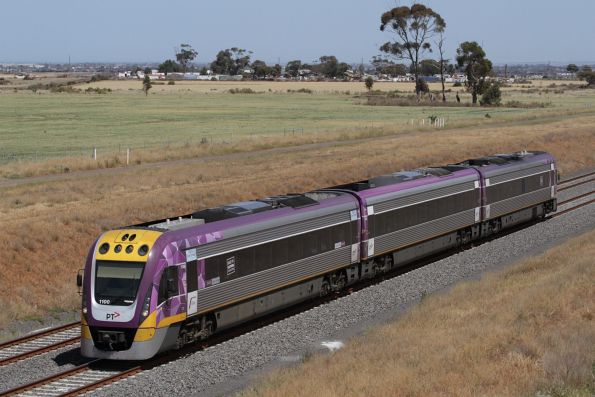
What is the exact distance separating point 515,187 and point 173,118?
2901 inches

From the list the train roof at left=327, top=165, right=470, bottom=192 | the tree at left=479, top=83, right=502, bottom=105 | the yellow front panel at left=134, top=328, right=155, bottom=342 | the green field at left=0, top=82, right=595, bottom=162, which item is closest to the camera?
the yellow front panel at left=134, top=328, right=155, bottom=342

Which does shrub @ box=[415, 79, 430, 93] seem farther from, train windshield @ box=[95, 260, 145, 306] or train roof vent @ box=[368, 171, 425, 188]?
train windshield @ box=[95, 260, 145, 306]

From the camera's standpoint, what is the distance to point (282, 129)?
282 ft

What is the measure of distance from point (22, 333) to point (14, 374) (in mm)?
4422

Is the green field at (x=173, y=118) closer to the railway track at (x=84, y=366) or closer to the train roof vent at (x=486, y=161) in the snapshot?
the train roof vent at (x=486, y=161)

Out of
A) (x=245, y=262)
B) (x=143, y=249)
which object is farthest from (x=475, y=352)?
(x=143, y=249)

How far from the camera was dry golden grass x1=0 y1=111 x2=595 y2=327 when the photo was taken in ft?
91.8

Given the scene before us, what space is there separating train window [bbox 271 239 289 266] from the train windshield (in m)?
4.47

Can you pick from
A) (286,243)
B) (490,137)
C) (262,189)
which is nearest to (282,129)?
(490,137)

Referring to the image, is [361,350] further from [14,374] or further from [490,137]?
[490,137]

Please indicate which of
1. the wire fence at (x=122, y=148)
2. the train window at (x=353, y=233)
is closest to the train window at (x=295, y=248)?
the train window at (x=353, y=233)

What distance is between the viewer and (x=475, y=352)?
54.9ft

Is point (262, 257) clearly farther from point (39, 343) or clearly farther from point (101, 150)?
point (101, 150)

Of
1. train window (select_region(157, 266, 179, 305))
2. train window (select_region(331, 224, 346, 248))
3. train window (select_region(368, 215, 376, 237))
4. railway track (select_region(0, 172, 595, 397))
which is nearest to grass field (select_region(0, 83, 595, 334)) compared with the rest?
railway track (select_region(0, 172, 595, 397))
